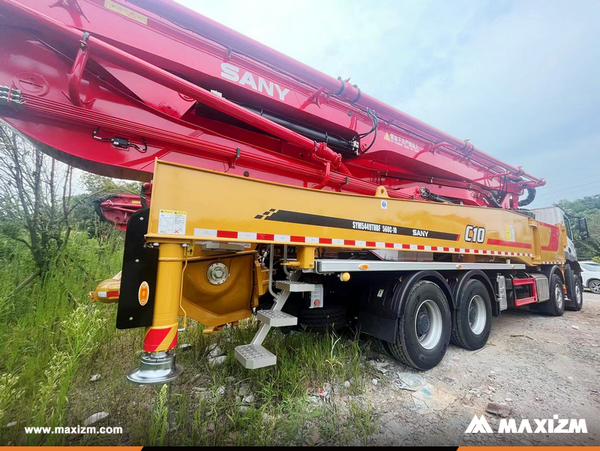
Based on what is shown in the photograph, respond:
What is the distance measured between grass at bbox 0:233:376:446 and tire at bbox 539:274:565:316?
5596mm

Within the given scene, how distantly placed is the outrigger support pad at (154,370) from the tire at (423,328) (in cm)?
223

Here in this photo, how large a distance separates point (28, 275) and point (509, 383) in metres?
6.29

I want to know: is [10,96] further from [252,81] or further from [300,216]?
[300,216]

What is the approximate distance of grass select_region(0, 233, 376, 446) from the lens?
2.00 meters

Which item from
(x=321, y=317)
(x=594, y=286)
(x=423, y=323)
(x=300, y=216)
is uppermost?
(x=300, y=216)

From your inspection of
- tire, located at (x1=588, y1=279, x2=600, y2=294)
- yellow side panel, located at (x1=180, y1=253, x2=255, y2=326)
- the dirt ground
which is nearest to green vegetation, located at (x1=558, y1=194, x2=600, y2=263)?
tire, located at (x1=588, y1=279, x2=600, y2=294)

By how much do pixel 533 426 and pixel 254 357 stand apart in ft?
7.98

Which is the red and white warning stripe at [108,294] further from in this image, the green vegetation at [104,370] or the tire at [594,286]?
the tire at [594,286]

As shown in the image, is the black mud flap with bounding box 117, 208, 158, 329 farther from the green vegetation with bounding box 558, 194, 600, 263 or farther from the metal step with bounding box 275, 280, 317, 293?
the green vegetation with bounding box 558, 194, 600, 263

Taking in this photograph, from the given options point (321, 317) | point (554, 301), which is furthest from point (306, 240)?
point (554, 301)

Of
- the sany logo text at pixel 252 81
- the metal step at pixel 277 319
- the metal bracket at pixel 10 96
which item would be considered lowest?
the metal step at pixel 277 319

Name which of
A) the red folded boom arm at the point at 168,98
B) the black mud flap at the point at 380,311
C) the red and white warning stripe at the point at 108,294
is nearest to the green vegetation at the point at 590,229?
the black mud flap at the point at 380,311

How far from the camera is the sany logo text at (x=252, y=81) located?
274 cm

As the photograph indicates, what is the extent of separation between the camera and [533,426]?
2.31m
